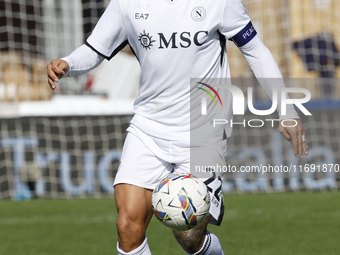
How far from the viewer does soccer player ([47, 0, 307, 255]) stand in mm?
3275

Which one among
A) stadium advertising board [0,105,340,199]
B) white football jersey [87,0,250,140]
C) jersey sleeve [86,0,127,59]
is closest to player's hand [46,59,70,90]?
jersey sleeve [86,0,127,59]

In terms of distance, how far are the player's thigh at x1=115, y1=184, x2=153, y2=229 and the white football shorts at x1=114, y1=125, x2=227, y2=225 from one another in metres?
0.04

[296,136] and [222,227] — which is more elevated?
[296,136]

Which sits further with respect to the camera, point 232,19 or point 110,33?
point 110,33

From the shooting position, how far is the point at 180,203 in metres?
3.05

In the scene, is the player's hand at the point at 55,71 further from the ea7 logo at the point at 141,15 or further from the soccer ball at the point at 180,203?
the soccer ball at the point at 180,203

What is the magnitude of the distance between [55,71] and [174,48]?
0.68m

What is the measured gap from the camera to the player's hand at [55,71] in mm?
3260

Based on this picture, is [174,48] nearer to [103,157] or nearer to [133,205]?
[133,205]

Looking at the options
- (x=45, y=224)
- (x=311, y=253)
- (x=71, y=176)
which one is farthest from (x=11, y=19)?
(x=311, y=253)

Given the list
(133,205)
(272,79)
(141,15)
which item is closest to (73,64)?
(141,15)

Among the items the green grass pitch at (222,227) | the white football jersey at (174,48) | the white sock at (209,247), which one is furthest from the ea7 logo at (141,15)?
the green grass pitch at (222,227)

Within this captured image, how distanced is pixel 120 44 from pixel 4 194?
231 inches

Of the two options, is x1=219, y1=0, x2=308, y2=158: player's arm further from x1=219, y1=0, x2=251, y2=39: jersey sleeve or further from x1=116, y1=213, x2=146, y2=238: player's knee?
x1=116, y1=213, x2=146, y2=238: player's knee
